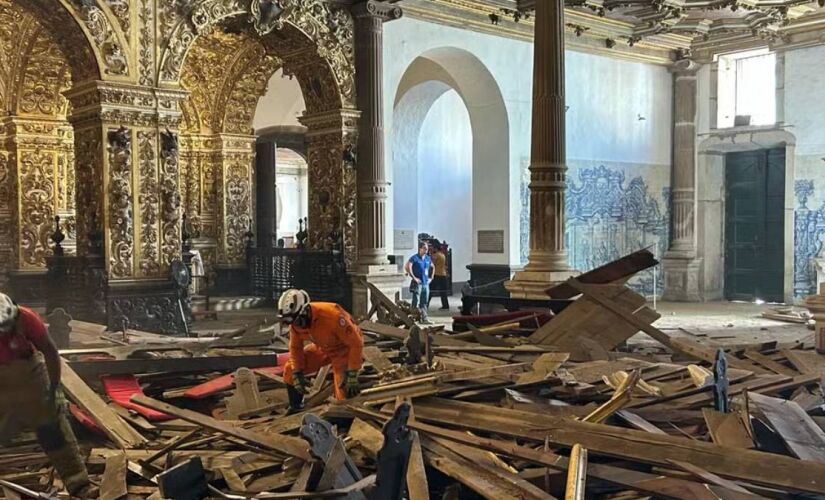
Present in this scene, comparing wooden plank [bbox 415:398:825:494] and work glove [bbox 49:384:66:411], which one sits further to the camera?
work glove [bbox 49:384:66:411]

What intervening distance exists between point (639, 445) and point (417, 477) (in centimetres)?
125

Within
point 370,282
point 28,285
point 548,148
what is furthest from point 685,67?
point 28,285

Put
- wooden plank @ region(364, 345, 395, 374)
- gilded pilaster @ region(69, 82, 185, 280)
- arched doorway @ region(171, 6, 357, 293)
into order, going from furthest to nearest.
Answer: arched doorway @ region(171, 6, 357, 293) → gilded pilaster @ region(69, 82, 185, 280) → wooden plank @ region(364, 345, 395, 374)

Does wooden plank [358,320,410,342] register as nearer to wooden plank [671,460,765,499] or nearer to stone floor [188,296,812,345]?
stone floor [188,296,812,345]

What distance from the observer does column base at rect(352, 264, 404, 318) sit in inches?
520

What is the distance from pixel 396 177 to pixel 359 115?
5.55 m

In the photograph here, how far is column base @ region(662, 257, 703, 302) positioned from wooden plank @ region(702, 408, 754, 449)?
48.9ft

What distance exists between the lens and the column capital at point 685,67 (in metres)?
19.2

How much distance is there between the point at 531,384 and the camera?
6.04m

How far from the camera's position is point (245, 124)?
54.2ft

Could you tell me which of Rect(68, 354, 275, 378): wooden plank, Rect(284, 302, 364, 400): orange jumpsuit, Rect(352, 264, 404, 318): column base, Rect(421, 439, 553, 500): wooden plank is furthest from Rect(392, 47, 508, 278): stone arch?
Rect(421, 439, 553, 500): wooden plank

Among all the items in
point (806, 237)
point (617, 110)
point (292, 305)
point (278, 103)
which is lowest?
point (292, 305)

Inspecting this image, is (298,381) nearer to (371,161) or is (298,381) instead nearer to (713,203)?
(371,161)

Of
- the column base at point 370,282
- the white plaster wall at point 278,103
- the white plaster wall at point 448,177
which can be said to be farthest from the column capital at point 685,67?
the column base at point 370,282
